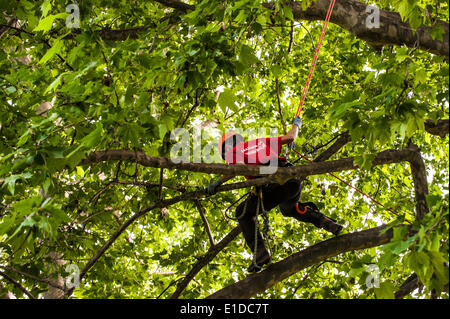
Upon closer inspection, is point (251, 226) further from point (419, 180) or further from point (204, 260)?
point (419, 180)

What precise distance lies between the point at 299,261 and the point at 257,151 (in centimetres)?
109

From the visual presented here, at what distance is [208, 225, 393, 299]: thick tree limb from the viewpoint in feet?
11.5

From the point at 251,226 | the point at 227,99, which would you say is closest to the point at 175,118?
the point at 227,99

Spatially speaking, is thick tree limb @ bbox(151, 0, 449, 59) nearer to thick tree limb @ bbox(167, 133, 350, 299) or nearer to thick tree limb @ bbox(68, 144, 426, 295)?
thick tree limb @ bbox(68, 144, 426, 295)

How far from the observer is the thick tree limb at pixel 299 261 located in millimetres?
3499

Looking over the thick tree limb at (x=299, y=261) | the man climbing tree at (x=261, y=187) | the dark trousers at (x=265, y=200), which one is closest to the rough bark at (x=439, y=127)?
the thick tree limb at (x=299, y=261)

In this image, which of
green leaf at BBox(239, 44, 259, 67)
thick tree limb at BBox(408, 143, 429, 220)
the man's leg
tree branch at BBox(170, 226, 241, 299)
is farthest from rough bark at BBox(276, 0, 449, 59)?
tree branch at BBox(170, 226, 241, 299)

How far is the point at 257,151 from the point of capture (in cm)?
434

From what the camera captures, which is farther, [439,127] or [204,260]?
[204,260]

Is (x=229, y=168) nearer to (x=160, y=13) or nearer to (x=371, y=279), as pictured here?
(x=371, y=279)

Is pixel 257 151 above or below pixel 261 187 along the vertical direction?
above

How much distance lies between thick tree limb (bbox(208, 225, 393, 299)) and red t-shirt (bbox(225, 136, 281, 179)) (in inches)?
36.6

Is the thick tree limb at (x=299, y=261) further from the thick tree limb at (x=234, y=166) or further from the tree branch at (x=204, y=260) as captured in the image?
the tree branch at (x=204, y=260)

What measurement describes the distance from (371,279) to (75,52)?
2501mm
